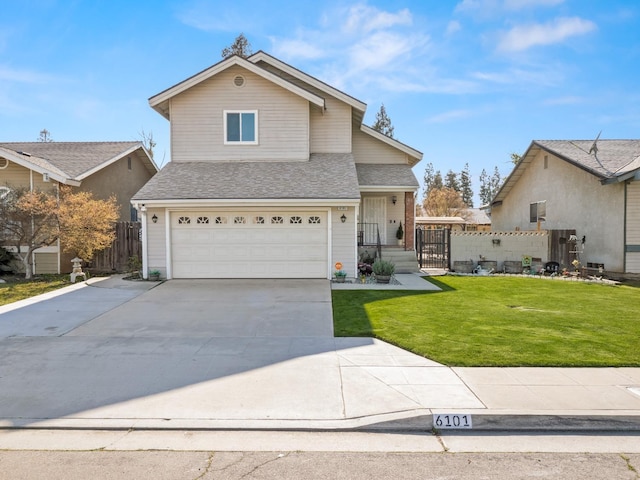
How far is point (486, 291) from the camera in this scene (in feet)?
39.0

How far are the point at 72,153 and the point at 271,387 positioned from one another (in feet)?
59.2

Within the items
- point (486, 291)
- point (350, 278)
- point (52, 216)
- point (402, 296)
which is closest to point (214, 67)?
point (52, 216)

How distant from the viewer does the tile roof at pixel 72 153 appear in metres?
16.1

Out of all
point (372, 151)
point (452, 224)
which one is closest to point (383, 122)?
point (452, 224)

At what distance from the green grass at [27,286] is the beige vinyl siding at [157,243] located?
2.65m

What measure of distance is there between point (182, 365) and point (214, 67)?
478 inches

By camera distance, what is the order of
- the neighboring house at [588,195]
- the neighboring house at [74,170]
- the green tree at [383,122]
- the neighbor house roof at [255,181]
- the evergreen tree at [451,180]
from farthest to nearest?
the evergreen tree at [451,180]
the green tree at [383,122]
the neighboring house at [74,170]
the neighboring house at [588,195]
the neighbor house roof at [255,181]

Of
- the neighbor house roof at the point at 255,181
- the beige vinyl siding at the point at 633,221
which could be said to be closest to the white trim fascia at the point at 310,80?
the neighbor house roof at the point at 255,181

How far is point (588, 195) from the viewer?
16078 mm

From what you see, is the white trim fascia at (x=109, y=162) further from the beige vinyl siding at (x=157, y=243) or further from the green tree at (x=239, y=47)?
the green tree at (x=239, y=47)

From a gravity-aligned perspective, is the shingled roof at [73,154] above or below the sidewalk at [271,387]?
above

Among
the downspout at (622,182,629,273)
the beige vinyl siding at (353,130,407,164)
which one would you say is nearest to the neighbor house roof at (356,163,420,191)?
the beige vinyl siding at (353,130,407,164)

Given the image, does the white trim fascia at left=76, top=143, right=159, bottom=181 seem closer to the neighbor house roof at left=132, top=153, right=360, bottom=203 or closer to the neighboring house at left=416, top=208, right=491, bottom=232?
the neighbor house roof at left=132, top=153, right=360, bottom=203

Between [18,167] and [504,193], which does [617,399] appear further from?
[504,193]
